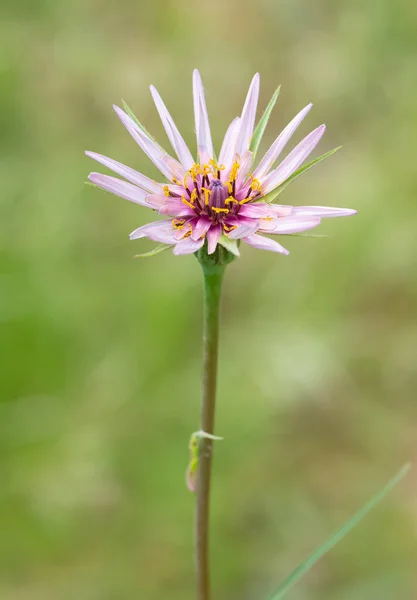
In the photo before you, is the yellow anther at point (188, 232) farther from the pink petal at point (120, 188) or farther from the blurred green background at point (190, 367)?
the blurred green background at point (190, 367)

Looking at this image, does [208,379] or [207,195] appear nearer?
[208,379]

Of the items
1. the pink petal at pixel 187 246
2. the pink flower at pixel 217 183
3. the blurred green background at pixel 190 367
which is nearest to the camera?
the pink petal at pixel 187 246

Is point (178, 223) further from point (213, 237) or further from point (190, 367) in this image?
point (190, 367)

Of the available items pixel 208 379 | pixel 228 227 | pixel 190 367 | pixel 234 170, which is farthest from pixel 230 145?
pixel 190 367

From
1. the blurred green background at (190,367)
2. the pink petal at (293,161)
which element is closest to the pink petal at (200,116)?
the pink petal at (293,161)

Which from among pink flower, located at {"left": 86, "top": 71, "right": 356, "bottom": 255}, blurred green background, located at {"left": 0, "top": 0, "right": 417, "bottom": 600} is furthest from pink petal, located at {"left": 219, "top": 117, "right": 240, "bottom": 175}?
blurred green background, located at {"left": 0, "top": 0, "right": 417, "bottom": 600}
